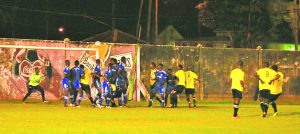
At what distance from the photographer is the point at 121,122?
66.9 feet

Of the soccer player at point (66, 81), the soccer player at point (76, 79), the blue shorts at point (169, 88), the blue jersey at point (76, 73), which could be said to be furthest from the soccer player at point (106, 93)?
the blue shorts at point (169, 88)

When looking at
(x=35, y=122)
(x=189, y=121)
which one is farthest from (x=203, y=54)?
(x=35, y=122)

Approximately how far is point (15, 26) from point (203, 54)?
35959mm

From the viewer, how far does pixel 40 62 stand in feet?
107

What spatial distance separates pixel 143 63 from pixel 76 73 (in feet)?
21.6

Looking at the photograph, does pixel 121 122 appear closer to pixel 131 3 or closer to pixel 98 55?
pixel 98 55

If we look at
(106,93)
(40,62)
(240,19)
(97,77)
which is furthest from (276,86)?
(240,19)

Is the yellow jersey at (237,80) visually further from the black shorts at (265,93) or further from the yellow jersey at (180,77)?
the yellow jersey at (180,77)

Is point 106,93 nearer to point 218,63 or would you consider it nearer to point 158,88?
point 158,88

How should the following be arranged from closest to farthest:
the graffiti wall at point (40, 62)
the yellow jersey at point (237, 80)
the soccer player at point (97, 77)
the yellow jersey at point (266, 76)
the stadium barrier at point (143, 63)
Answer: the yellow jersey at point (237, 80), the yellow jersey at point (266, 76), the soccer player at point (97, 77), the graffiti wall at point (40, 62), the stadium barrier at point (143, 63)

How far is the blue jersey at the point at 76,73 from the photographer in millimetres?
28906

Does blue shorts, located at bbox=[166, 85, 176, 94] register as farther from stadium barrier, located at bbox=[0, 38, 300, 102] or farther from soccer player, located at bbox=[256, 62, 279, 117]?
soccer player, located at bbox=[256, 62, 279, 117]

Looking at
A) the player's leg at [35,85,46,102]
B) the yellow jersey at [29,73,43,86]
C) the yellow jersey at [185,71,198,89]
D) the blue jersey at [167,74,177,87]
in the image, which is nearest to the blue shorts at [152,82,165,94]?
the blue jersey at [167,74,177,87]

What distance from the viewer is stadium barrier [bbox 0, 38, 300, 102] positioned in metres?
32.0
